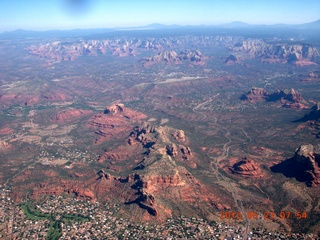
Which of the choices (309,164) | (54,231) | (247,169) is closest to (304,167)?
(309,164)

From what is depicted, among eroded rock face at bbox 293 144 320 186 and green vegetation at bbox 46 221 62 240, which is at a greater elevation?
eroded rock face at bbox 293 144 320 186

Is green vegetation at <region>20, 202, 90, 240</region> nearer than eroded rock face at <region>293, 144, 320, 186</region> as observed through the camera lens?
Yes

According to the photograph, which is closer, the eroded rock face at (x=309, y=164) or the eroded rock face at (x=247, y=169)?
the eroded rock face at (x=309, y=164)

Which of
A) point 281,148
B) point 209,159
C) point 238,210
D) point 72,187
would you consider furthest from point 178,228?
point 281,148
